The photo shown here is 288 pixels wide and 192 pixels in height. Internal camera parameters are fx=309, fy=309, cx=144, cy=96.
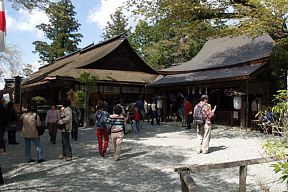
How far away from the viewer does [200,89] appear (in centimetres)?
1761

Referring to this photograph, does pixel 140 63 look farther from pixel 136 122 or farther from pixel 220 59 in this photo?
pixel 136 122

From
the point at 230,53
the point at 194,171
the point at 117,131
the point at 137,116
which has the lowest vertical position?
the point at 194,171

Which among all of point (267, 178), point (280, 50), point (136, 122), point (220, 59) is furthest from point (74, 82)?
point (267, 178)

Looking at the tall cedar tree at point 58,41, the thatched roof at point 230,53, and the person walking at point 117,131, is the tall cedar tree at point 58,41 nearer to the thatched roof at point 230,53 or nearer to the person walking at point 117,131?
the thatched roof at point 230,53

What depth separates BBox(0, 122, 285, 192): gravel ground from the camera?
5750mm

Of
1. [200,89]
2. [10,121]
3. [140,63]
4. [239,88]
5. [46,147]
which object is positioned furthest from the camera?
[140,63]

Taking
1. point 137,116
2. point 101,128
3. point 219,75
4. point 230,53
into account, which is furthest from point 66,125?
point 230,53

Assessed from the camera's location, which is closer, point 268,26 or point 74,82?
point 268,26

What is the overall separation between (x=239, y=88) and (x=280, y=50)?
9.88ft

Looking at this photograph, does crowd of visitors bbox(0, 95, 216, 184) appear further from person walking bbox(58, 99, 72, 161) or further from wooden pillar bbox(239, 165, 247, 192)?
wooden pillar bbox(239, 165, 247, 192)

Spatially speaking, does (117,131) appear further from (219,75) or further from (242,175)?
(219,75)

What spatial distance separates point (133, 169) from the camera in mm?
7078

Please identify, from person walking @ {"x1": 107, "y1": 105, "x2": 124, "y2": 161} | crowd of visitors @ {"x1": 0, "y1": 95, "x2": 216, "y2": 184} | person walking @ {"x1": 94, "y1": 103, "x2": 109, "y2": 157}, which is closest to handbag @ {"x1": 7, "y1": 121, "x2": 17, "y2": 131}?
crowd of visitors @ {"x1": 0, "y1": 95, "x2": 216, "y2": 184}

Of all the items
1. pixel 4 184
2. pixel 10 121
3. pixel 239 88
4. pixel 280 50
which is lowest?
pixel 4 184
